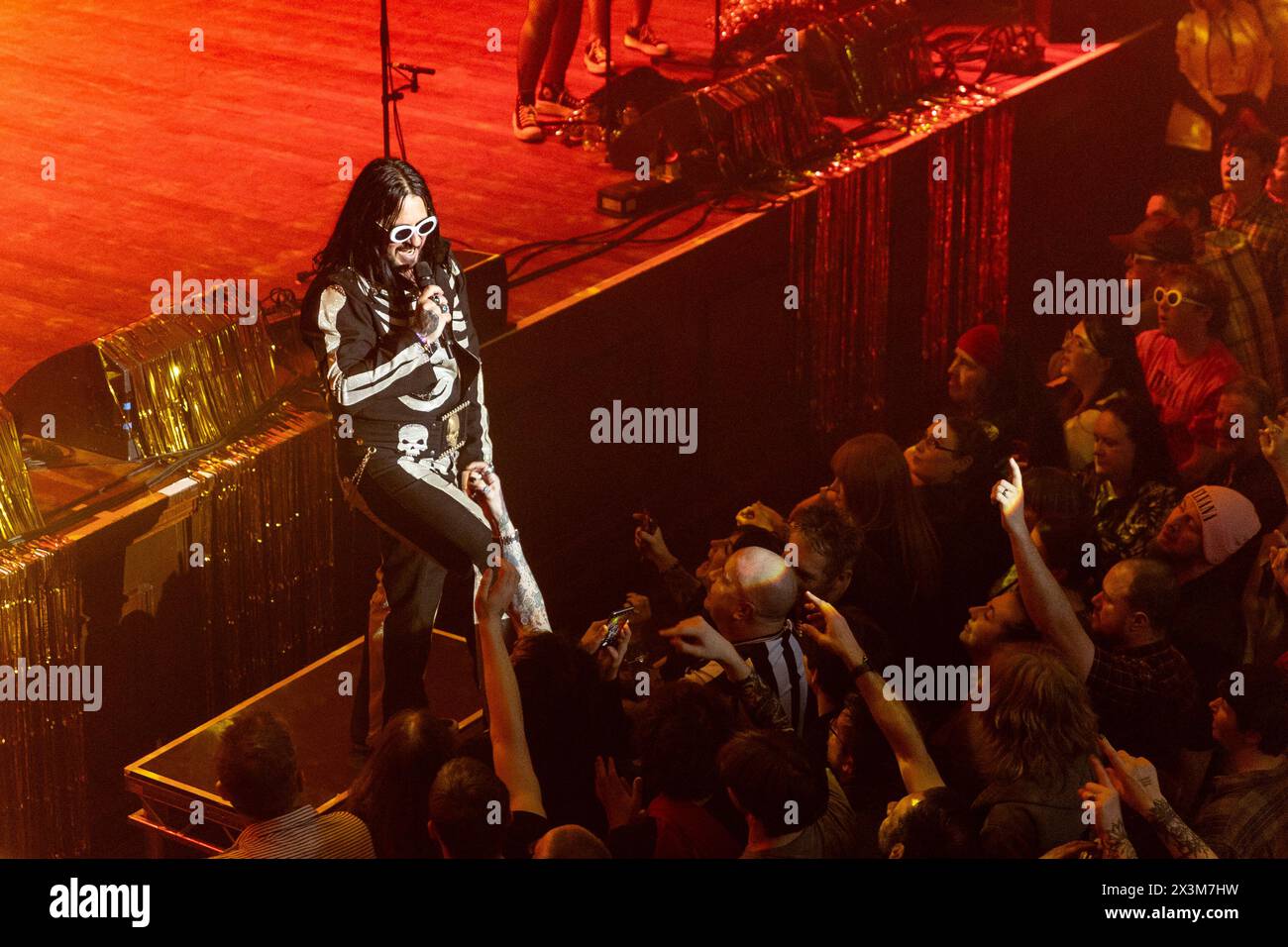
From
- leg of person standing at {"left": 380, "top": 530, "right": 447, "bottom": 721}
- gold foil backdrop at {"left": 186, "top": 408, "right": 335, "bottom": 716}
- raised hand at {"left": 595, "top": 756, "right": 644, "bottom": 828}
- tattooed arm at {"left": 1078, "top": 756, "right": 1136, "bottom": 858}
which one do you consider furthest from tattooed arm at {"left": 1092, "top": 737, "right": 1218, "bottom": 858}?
gold foil backdrop at {"left": 186, "top": 408, "right": 335, "bottom": 716}

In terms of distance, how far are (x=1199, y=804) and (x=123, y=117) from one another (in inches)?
182

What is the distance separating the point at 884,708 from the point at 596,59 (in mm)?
4186

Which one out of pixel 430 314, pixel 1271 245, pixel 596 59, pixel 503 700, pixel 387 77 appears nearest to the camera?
pixel 503 700

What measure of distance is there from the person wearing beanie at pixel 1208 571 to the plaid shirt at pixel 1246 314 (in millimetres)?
1553

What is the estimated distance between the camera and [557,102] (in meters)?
6.73

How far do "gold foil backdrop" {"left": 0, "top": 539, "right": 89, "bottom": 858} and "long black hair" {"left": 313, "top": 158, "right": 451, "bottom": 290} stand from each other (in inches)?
36.1

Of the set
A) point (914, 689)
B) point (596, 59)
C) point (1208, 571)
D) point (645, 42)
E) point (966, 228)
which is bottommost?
point (914, 689)

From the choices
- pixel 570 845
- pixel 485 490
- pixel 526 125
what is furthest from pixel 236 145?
pixel 570 845

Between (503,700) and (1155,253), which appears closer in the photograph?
(503,700)

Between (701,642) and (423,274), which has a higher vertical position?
(423,274)

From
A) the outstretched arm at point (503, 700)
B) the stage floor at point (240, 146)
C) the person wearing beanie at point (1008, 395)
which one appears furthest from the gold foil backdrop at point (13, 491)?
the person wearing beanie at point (1008, 395)

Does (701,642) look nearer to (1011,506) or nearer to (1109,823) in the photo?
(1011,506)

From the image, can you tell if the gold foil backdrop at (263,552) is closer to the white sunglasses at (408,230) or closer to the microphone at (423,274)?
the microphone at (423,274)
